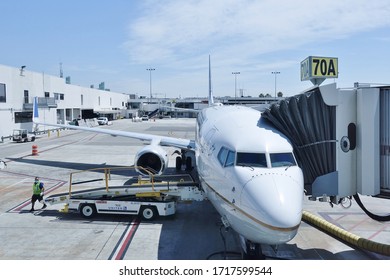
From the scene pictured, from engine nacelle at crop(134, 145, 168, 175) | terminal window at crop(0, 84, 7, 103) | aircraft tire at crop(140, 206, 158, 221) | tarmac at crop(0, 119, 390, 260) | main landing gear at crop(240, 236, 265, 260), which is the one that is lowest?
tarmac at crop(0, 119, 390, 260)

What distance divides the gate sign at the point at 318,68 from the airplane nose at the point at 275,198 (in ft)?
74.4

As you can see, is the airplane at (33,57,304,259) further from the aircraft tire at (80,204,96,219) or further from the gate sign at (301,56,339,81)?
the gate sign at (301,56,339,81)

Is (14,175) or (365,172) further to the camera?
(14,175)

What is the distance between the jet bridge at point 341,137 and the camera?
11102mm

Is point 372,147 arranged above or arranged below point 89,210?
above

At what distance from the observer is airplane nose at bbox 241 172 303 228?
8.80 metres

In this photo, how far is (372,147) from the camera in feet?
36.3

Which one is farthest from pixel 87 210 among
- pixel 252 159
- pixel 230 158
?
pixel 252 159

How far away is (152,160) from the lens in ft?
69.3

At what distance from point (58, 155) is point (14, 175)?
33.2 feet

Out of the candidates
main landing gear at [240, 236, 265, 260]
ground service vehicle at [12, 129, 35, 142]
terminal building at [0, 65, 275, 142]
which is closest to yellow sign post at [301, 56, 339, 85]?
terminal building at [0, 65, 275, 142]
